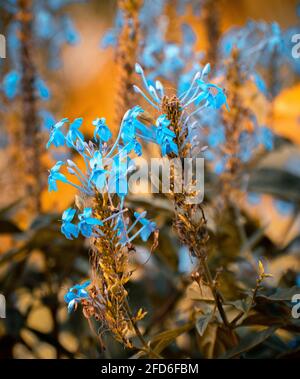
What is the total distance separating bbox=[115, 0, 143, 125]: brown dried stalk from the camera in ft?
3.61

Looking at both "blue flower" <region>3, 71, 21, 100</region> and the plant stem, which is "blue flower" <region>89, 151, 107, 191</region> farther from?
"blue flower" <region>3, 71, 21, 100</region>

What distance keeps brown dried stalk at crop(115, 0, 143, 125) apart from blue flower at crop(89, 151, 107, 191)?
386 mm

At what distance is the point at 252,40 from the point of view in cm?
142

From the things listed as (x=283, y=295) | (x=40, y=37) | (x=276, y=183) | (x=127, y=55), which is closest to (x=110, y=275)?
(x=283, y=295)

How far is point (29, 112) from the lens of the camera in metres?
1.38

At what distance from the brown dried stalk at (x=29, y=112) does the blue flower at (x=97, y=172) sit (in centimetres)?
68

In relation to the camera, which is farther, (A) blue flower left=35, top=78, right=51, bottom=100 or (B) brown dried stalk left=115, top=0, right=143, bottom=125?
(A) blue flower left=35, top=78, right=51, bottom=100

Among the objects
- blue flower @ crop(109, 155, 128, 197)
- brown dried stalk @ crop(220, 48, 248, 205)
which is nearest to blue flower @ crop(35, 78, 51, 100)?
brown dried stalk @ crop(220, 48, 248, 205)

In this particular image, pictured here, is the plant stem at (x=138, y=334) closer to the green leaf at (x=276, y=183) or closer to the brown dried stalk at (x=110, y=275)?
the brown dried stalk at (x=110, y=275)

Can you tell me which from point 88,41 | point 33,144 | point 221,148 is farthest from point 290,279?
point 88,41

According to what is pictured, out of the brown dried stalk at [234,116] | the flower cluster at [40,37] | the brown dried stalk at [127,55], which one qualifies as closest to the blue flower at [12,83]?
the flower cluster at [40,37]

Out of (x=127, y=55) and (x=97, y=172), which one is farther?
(x=127, y=55)

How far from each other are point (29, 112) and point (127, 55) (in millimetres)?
347

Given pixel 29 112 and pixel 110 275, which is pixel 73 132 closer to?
pixel 110 275
